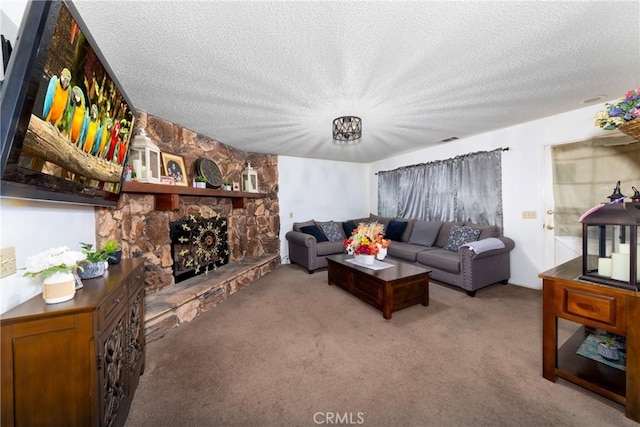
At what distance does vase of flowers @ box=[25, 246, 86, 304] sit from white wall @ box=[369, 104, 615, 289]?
4.55m

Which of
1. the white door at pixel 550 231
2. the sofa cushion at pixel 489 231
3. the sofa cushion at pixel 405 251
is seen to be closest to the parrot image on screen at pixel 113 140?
the sofa cushion at pixel 405 251

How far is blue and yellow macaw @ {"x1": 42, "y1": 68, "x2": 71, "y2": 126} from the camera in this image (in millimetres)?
924

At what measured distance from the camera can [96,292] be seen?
3.67 ft

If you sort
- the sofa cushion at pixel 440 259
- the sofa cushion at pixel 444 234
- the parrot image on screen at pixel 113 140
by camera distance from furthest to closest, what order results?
the sofa cushion at pixel 444 234, the sofa cushion at pixel 440 259, the parrot image on screen at pixel 113 140

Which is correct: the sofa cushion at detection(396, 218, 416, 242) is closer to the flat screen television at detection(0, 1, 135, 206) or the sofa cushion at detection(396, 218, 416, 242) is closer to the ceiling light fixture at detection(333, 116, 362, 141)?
the ceiling light fixture at detection(333, 116, 362, 141)

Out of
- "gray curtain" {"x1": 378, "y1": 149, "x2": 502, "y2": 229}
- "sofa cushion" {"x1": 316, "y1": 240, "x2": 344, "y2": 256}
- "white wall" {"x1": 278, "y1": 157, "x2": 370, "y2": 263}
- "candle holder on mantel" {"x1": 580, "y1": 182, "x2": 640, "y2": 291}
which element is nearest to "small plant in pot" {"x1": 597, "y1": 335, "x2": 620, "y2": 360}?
"candle holder on mantel" {"x1": 580, "y1": 182, "x2": 640, "y2": 291}

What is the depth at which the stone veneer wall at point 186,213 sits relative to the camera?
2.39m

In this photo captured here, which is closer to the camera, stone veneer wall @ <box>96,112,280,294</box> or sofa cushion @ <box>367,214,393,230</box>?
stone veneer wall @ <box>96,112,280,294</box>

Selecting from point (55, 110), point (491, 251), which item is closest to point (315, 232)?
point (491, 251)

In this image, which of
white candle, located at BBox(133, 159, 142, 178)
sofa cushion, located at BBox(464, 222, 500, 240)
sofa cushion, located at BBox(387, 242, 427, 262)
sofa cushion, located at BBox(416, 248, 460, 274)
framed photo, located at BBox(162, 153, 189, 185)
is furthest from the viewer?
sofa cushion, located at BBox(387, 242, 427, 262)

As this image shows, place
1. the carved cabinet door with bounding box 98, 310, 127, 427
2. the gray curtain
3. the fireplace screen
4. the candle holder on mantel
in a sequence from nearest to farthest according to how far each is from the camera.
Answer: the carved cabinet door with bounding box 98, 310, 127, 427, the candle holder on mantel, the fireplace screen, the gray curtain

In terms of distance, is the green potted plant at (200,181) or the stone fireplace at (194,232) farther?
the green potted plant at (200,181)

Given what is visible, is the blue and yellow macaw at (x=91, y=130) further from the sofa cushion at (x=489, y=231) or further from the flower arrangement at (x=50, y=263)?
the sofa cushion at (x=489, y=231)

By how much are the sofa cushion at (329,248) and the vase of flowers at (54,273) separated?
11.0ft
